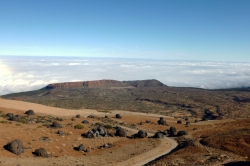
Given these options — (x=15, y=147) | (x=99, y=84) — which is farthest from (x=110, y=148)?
(x=99, y=84)

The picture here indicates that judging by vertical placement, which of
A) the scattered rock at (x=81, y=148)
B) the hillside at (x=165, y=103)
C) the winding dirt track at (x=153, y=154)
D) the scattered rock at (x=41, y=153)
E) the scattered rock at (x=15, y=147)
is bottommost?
the hillside at (x=165, y=103)

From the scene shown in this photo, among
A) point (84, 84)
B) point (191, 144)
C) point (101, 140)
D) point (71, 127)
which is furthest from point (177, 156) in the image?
point (84, 84)

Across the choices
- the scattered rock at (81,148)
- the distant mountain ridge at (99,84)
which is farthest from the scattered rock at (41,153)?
the distant mountain ridge at (99,84)

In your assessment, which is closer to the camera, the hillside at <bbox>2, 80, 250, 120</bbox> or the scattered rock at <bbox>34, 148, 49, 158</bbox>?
the scattered rock at <bbox>34, 148, 49, 158</bbox>

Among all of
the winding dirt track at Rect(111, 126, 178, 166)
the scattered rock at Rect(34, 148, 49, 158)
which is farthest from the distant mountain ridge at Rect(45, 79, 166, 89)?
the scattered rock at Rect(34, 148, 49, 158)

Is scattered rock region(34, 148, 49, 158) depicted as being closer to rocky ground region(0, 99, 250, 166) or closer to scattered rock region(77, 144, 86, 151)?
rocky ground region(0, 99, 250, 166)

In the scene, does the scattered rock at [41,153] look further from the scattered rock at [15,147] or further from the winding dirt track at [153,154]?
the winding dirt track at [153,154]

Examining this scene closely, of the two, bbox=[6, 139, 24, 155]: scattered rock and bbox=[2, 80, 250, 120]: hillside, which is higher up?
bbox=[6, 139, 24, 155]: scattered rock

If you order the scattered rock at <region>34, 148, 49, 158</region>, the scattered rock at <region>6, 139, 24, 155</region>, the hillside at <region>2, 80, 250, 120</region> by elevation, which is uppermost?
the scattered rock at <region>6, 139, 24, 155</region>
